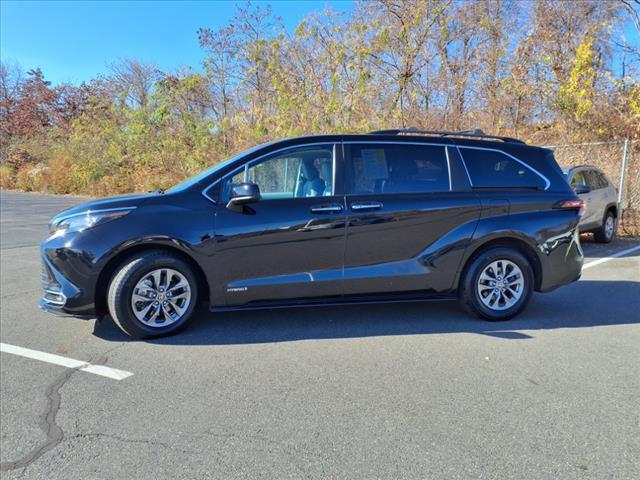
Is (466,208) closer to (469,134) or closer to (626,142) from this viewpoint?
(469,134)

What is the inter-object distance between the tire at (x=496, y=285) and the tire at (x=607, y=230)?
612cm

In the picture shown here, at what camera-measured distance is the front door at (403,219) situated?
15.1 ft

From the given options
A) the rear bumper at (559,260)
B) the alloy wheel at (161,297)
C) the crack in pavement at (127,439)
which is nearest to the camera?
the crack in pavement at (127,439)

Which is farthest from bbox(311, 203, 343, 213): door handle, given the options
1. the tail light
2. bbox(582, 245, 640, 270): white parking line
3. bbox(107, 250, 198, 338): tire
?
bbox(582, 245, 640, 270): white parking line

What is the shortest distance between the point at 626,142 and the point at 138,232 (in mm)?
10942

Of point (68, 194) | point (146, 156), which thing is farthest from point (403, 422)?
point (68, 194)

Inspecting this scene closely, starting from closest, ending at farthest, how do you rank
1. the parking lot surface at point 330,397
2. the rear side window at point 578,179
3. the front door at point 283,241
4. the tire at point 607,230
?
the parking lot surface at point 330,397 < the front door at point 283,241 < the rear side window at point 578,179 < the tire at point 607,230

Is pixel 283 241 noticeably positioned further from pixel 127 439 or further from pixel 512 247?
pixel 512 247

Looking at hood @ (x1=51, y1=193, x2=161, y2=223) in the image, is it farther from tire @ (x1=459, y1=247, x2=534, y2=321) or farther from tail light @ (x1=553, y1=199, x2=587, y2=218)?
tail light @ (x1=553, y1=199, x2=587, y2=218)

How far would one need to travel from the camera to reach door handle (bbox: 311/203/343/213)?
14.7 ft

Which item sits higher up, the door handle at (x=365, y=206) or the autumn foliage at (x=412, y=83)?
the autumn foliage at (x=412, y=83)

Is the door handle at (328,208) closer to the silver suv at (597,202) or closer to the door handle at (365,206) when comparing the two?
the door handle at (365,206)

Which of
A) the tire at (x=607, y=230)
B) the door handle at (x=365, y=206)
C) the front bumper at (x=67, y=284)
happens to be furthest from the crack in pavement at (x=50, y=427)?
the tire at (x=607, y=230)

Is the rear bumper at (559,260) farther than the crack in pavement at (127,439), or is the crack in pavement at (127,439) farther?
the rear bumper at (559,260)
